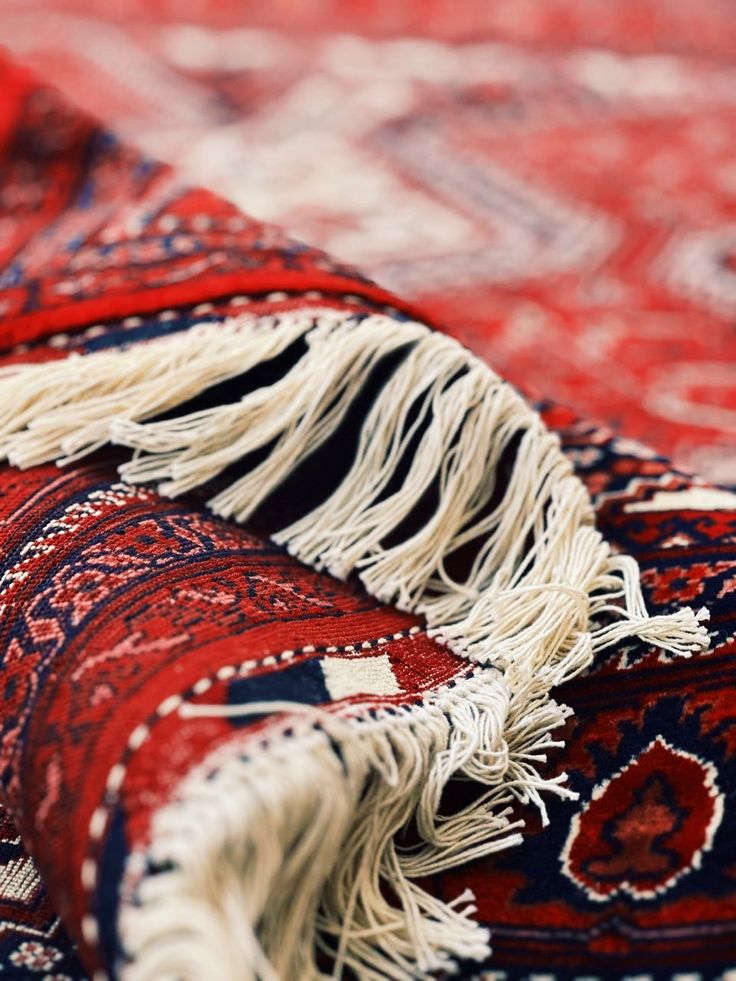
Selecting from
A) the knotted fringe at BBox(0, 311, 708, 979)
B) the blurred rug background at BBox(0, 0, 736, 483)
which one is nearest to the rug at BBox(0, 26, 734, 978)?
the knotted fringe at BBox(0, 311, 708, 979)

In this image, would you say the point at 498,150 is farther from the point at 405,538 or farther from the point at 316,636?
the point at 316,636

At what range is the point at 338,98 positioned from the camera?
2018 millimetres

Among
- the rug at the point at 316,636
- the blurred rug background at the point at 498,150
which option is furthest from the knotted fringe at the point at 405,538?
the blurred rug background at the point at 498,150

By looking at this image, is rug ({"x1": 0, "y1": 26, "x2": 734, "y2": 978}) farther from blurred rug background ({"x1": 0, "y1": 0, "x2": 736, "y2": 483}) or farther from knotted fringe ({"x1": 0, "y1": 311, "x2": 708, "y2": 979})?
blurred rug background ({"x1": 0, "y1": 0, "x2": 736, "y2": 483})

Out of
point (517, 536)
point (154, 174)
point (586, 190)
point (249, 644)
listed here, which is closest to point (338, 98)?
point (586, 190)

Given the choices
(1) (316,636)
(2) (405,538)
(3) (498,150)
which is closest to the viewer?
(1) (316,636)

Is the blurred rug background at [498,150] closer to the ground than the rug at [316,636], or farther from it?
farther from it

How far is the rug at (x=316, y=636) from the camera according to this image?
0.53 m

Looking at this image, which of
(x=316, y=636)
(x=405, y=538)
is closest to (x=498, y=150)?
(x=405, y=538)

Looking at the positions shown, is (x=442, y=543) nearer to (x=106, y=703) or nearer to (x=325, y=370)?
(x=325, y=370)

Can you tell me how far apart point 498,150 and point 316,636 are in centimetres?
143

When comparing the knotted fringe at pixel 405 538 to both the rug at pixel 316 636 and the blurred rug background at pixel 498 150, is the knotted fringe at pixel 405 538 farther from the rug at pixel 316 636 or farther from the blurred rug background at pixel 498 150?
the blurred rug background at pixel 498 150

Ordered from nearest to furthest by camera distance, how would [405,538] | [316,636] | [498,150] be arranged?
[316,636]
[405,538]
[498,150]

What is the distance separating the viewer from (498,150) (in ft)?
6.23
